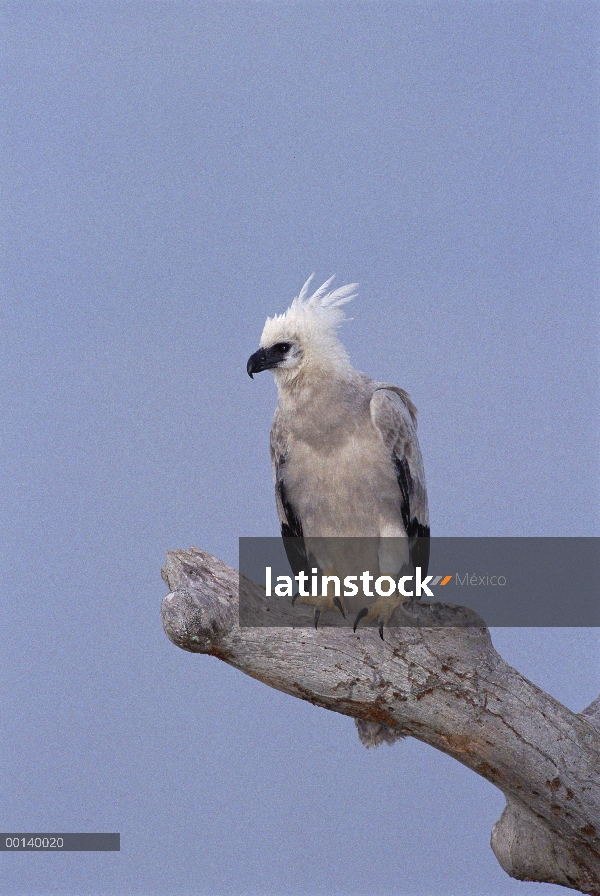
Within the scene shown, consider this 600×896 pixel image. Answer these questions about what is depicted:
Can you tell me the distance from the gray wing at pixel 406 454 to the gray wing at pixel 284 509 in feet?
2.16

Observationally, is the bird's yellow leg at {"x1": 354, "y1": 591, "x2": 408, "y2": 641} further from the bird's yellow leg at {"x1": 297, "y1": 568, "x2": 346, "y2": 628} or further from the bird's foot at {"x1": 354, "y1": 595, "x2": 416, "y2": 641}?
the bird's yellow leg at {"x1": 297, "y1": 568, "x2": 346, "y2": 628}

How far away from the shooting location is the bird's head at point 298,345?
6.24 m

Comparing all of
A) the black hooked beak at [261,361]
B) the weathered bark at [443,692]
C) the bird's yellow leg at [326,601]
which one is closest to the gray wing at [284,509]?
the black hooked beak at [261,361]

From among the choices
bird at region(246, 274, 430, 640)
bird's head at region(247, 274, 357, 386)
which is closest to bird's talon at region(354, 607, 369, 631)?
bird at region(246, 274, 430, 640)

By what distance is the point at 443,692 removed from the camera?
550cm

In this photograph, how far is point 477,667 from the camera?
220 inches

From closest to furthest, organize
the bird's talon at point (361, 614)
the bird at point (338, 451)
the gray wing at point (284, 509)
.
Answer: the bird's talon at point (361, 614)
the bird at point (338, 451)
the gray wing at point (284, 509)

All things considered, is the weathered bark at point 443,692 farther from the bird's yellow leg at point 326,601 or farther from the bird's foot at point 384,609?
the bird's yellow leg at point 326,601

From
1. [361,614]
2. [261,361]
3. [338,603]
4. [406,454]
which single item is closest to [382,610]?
[361,614]

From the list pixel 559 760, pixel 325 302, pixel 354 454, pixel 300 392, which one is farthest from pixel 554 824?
pixel 325 302

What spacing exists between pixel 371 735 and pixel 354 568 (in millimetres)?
1085

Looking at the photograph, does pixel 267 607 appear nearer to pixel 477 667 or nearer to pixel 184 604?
pixel 184 604

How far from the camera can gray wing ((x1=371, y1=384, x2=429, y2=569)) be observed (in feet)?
20.2

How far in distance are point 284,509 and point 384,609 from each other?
1.12m
